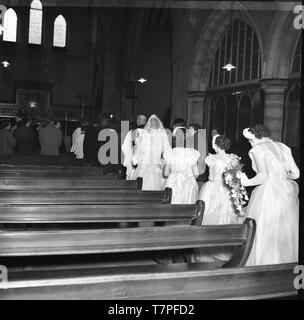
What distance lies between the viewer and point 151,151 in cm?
787

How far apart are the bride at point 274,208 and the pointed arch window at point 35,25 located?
2166 cm

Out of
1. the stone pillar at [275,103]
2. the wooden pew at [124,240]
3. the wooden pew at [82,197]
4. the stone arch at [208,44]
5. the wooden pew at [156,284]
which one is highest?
the stone arch at [208,44]

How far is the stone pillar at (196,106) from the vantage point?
16031 millimetres

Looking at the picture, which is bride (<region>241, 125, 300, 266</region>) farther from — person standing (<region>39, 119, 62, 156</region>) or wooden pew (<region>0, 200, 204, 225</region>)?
person standing (<region>39, 119, 62, 156</region>)

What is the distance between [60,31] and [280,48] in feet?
52.6

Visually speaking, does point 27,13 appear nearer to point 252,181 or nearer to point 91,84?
point 91,84

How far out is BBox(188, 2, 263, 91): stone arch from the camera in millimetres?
14688

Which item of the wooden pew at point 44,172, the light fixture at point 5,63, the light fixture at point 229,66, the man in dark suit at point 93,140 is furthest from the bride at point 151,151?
the light fixture at point 5,63

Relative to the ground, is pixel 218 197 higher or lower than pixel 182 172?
lower

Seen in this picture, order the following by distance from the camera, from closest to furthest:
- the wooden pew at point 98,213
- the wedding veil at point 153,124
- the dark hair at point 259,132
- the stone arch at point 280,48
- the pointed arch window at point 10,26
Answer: the wooden pew at point 98,213
the dark hair at point 259,132
the wedding veil at point 153,124
the stone arch at point 280,48
the pointed arch window at point 10,26

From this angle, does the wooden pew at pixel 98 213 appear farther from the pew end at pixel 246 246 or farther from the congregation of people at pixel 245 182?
the pew end at pixel 246 246

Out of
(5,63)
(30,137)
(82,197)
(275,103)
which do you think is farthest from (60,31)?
(82,197)

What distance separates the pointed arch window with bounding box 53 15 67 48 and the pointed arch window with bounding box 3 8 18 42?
216cm

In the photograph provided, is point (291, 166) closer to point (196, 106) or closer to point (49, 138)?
point (49, 138)
